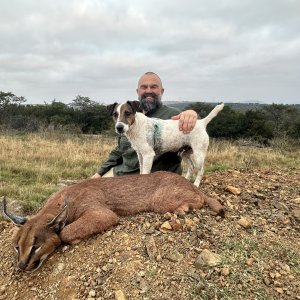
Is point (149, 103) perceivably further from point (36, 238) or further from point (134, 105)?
point (36, 238)

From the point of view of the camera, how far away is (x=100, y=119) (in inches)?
1374

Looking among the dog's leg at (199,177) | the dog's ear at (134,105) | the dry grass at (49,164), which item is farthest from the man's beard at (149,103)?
the dry grass at (49,164)

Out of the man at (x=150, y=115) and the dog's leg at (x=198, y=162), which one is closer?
the dog's leg at (x=198, y=162)

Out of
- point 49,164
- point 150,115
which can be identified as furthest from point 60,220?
point 49,164

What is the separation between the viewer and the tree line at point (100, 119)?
94.8ft

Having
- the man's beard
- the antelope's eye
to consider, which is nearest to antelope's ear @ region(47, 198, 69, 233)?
the antelope's eye

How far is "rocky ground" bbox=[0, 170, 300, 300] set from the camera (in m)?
3.81

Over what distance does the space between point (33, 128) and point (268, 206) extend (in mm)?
25397

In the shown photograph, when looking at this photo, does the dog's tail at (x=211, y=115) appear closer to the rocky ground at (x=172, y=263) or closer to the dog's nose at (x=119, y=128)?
the dog's nose at (x=119, y=128)

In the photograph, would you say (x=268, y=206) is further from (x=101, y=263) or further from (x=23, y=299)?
(x=23, y=299)

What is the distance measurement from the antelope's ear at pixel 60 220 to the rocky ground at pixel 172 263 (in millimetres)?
248

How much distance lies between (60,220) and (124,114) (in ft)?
7.40

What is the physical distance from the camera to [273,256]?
4.29 metres

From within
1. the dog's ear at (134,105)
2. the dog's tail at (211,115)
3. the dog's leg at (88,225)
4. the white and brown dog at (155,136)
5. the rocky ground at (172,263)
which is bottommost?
the rocky ground at (172,263)
